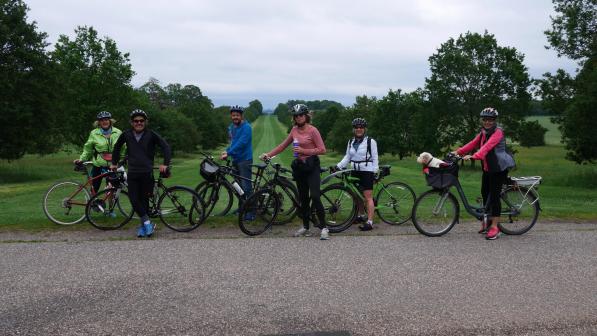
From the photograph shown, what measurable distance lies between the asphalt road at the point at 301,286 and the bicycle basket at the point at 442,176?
840mm

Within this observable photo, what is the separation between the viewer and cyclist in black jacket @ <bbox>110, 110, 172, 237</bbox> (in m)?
7.14

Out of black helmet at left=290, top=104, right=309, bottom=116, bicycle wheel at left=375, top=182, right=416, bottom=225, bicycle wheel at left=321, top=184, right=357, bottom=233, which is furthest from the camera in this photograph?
bicycle wheel at left=375, top=182, right=416, bottom=225

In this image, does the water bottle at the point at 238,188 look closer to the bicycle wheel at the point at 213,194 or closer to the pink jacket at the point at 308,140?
Answer: the bicycle wheel at the point at 213,194

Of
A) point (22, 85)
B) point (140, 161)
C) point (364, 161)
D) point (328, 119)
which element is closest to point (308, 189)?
point (364, 161)

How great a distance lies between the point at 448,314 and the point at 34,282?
417 centimetres

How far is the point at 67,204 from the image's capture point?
787 cm

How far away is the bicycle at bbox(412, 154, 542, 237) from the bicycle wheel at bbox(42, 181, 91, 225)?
17.6 ft

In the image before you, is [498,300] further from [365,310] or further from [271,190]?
[271,190]

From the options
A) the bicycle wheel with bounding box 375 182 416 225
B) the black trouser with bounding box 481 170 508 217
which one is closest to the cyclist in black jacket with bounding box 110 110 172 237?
the bicycle wheel with bounding box 375 182 416 225

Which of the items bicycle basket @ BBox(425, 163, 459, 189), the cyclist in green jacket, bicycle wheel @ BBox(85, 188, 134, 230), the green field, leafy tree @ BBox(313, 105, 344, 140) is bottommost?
the green field

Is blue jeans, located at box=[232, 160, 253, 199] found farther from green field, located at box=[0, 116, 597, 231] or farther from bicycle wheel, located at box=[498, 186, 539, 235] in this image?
bicycle wheel, located at box=[498, 186, 539, 235]

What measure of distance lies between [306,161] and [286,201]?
1221mm

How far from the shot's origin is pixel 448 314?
420 centimetres

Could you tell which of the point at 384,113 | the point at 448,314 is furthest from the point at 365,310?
the point at 384,113
